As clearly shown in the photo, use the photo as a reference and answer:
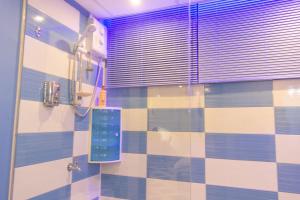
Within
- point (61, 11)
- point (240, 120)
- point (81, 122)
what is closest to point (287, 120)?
point (240, 120)

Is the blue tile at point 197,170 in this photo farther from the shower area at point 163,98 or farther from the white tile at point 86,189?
the white tile at point 86,189

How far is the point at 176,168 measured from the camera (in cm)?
152

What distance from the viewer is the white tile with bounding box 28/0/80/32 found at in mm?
1178

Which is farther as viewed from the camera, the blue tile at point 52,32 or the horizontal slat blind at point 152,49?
the horizontal slat blind at point 152,49

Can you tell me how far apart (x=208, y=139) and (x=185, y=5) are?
929mm

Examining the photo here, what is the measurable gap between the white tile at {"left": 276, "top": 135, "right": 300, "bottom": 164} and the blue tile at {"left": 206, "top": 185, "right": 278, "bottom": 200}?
21cm

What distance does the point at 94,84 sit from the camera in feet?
5.34

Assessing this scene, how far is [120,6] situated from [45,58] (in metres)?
0.63

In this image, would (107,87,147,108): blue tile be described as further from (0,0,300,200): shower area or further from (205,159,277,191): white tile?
(205,159,277,191): white tile

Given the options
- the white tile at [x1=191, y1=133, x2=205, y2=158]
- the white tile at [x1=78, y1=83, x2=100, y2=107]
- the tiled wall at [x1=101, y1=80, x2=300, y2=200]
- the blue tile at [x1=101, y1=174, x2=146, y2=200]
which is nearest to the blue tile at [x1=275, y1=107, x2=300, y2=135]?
the tiled wall at [x1=101, y1=80, x2=300, y2=200]

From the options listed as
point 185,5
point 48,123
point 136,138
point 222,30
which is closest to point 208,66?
point 222,30

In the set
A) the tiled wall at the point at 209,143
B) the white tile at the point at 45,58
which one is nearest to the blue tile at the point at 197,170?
the tiled wall at the point at 209,143

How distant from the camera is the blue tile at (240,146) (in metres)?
1.34

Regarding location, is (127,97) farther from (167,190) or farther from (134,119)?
(167,190)
